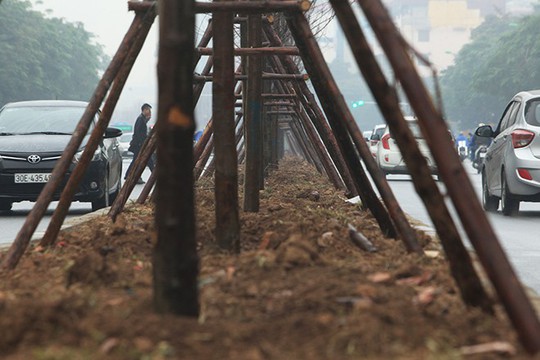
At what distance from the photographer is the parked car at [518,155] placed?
15977mm

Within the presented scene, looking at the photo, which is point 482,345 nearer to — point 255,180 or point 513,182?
point 255,180

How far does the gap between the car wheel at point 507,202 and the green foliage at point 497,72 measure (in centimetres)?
5884

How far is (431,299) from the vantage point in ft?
16.9

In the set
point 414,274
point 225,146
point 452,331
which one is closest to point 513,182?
point 225,146

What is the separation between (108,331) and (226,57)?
11.6 feet

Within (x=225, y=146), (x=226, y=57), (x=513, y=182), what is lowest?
(x=513, y=182)

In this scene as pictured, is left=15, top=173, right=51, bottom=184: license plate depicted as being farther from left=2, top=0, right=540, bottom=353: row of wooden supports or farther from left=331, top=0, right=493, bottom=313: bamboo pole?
left=331, top=0, right=493, bottom=313: bamboo pole

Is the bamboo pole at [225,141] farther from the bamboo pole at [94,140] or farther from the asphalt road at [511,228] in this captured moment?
the asphalt road at [511,228]

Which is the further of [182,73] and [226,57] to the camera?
[226,57]

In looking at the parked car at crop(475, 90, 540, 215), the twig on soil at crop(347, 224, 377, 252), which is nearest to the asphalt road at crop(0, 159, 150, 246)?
the twig on soil at crop(347, 224, 377, 252)

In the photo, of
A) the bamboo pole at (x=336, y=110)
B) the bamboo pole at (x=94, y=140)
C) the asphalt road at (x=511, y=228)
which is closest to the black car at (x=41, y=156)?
the asphalt road at (x=511, y=228)

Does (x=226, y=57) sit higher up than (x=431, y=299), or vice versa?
(x=226, y=57)

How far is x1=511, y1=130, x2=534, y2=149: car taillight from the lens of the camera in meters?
16.0

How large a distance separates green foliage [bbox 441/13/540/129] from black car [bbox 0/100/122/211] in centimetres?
6003
